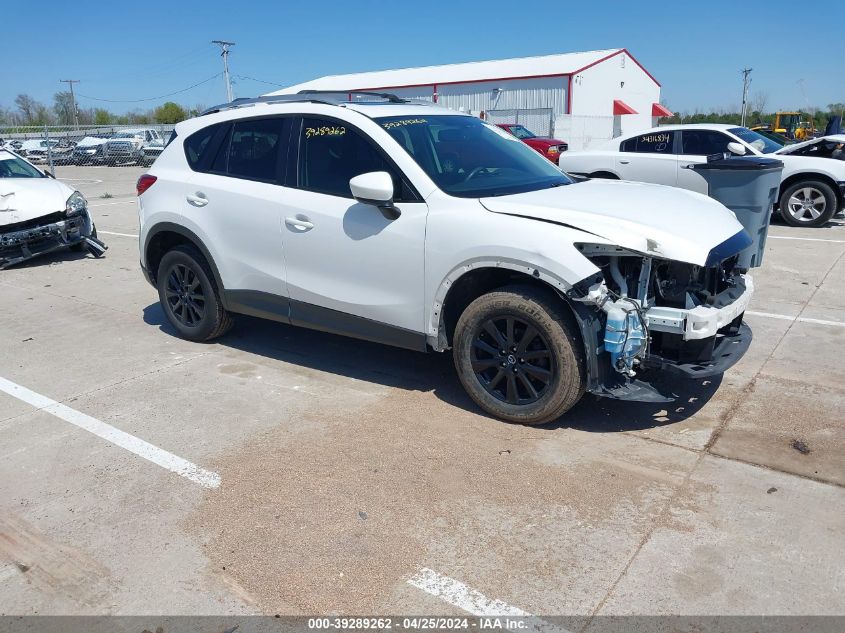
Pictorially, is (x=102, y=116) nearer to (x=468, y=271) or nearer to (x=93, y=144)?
(x=93, y=144)

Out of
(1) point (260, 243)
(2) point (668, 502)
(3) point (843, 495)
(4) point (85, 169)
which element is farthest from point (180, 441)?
(4) point (85, 169)

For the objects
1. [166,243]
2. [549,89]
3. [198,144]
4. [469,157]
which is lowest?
[166,243]

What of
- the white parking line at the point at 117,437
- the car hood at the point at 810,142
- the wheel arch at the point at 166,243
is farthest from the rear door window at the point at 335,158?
the car hood at the point at 810,142

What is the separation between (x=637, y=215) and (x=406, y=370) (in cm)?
217

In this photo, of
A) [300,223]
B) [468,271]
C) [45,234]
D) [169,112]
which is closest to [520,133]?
[45,234]

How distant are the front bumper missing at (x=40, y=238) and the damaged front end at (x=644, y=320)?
785 centimetres

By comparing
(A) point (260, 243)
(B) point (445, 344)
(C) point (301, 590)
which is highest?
(A) point (260, 243)

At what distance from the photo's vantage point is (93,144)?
31672 mm

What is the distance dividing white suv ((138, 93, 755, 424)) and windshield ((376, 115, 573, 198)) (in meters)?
0.02

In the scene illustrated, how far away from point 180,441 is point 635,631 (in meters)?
2.82

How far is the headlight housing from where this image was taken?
9.20 metres

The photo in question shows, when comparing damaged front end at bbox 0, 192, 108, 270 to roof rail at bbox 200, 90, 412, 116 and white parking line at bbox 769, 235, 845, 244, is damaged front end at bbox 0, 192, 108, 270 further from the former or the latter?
white parking line at bbox 769, 235, 845, 244

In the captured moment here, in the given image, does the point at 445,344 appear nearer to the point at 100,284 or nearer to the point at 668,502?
the point at 668,502

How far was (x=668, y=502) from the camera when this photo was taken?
338 centimetres
